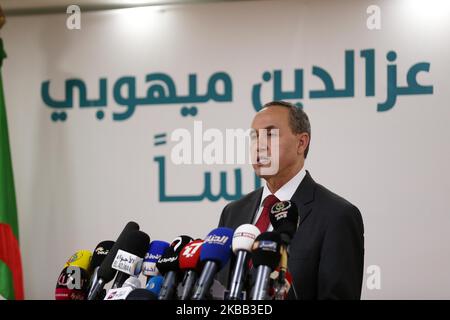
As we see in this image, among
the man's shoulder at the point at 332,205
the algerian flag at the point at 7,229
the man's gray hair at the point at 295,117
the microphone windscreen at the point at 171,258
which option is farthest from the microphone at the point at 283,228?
the algerian flag at the point at 7,229

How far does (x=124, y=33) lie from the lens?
541 centimetres

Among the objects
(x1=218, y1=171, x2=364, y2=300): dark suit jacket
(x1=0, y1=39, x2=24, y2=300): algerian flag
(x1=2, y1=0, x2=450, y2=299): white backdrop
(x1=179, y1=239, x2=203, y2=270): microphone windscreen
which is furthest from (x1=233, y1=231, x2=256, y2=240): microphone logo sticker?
(x1=0, y1=39, x2=24, y2=300): algerian flag

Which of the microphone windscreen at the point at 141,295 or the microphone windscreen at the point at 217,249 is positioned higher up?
the microphone windscreen at the point at 217,249

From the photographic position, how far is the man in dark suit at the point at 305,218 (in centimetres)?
235

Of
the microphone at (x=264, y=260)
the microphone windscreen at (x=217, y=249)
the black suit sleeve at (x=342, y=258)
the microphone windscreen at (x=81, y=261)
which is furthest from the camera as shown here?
the black suit sleeve at (x=342, y=258)

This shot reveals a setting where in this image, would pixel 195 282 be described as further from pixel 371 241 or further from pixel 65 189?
pixel 65 189

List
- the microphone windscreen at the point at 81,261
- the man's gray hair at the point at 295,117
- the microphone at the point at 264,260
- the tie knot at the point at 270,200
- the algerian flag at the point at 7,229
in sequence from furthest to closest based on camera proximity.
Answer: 1. the algerian flag at the point at 7,229
2. the man's gray hair at the point at 295,117
3. the tie knot at the point at 270,200
4. the microphone windscreen at the point at 81,261
5. the microphone at the point at 264,260

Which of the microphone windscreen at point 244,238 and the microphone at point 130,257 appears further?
the microphone at point 130,257

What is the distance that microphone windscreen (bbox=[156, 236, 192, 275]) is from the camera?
1.83 metres

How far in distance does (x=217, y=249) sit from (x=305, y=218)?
0.84m

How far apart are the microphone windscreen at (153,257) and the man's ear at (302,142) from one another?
0.93 meters

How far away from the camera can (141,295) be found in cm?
166

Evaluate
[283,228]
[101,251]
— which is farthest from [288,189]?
[283,228]

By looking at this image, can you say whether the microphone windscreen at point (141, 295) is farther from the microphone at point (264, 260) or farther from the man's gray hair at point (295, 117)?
the man's gray hair at point (295, 117)
